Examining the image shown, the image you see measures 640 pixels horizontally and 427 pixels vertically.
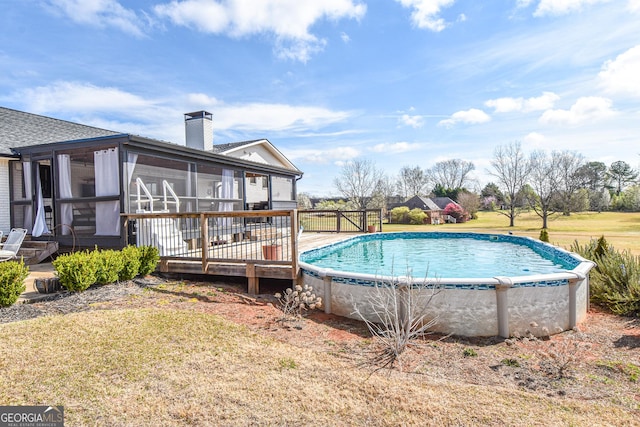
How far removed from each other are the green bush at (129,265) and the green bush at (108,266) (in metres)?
0.09

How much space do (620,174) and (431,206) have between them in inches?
1237

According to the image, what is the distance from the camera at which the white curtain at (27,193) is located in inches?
340

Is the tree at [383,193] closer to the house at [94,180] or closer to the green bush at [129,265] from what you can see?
the house at [94,180]

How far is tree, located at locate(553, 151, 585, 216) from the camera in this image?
29.9 meters

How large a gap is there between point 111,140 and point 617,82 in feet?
55.2

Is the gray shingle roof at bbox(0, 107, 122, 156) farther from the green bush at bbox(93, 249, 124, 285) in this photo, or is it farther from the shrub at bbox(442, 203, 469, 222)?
the shrub at bbox(442, 203, 469, 222)

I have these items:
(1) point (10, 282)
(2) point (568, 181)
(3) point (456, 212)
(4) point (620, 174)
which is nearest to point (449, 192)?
(3) point (456, 212)

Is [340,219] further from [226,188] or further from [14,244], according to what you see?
[14,244]

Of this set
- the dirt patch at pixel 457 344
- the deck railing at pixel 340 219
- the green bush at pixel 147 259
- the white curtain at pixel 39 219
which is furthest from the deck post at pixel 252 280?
the deck railing at pixel 340 219

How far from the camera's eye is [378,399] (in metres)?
2.92

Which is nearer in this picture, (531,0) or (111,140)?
(111,140)

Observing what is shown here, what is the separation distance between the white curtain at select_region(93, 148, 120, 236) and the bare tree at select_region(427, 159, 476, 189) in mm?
51950

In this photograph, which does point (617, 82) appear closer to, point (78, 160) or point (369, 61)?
point (369, 61)

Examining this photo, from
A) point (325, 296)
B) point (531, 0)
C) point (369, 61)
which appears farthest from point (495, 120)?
point (325, 296)
